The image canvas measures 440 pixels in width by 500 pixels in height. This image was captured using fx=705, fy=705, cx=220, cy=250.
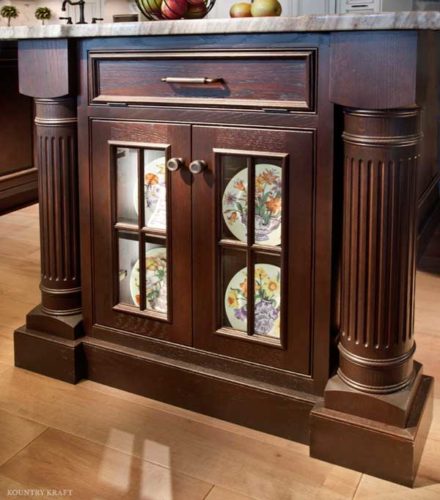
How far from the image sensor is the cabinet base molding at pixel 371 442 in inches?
57.8

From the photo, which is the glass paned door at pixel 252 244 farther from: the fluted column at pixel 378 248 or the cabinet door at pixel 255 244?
the fluted column at pixel 378 248

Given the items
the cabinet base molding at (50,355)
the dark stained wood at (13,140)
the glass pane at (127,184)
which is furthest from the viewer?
the dark stained wood at (13,140)

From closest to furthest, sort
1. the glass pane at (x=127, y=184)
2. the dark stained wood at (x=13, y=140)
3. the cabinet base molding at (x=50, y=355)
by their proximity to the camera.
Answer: the glass pane at (x=127, y=184) < the cabinet base molding at (x=50, y=355) < the dark stained wood at (x=13, y=140)

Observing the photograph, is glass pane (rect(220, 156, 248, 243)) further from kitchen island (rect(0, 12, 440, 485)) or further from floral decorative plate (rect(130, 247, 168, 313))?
floral decorative plate (rect(130, 247, 168, 313))

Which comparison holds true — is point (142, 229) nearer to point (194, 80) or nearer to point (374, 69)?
point (194, 80)

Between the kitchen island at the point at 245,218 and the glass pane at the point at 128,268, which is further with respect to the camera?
the glass pane at the point at 128,268

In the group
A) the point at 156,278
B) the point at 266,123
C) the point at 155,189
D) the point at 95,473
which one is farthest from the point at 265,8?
the point at 95,473

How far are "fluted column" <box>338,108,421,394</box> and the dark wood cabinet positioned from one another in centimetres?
280

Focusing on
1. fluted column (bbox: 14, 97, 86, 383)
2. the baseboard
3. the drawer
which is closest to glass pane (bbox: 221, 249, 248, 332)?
the baseboard

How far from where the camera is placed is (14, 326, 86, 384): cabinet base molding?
1.90 meters

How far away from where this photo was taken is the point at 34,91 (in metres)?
1.81

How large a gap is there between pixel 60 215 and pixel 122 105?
36 centimetres

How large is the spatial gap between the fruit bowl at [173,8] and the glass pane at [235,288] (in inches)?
23.8

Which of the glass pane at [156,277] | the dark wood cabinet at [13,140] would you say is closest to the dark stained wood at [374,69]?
the glass pane at [156,277]
